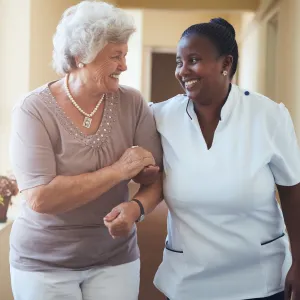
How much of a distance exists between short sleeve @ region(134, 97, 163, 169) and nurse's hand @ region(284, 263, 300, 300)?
47cm

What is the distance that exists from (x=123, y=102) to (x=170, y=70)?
31.4 ft

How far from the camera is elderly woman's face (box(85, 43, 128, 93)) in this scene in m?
1.40

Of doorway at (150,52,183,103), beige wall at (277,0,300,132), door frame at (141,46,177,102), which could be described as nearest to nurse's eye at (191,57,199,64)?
beige wall at (277,0,300,132)

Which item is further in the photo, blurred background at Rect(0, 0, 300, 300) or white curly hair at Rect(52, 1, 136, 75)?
blurred background at Rect(0, 0, 300, 300)

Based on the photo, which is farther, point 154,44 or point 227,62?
point 154,44

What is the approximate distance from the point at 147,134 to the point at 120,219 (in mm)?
284

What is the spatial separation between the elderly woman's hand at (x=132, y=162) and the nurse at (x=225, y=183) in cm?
9

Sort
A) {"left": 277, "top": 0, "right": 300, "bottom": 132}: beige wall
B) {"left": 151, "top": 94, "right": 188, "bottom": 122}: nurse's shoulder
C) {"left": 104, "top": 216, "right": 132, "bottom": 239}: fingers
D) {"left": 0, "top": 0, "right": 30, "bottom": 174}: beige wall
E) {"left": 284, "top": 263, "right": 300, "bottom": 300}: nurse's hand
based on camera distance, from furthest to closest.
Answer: {"left": 277, "top": 0, "right": 300, "bottom": 132}: beige wall, {"left": 0, "top": 0, "right": 30, "bottom": 174}: beige wall, {"left": 151, "top": 94, "right": 188, "bottom": 122}: nurse's shoulder, {"left": 284, "top": 263, "right": 300, "bottom": 300}: nurse's hand, {"left": 104, "top": 216, "right": 132, "bottom": 239}: fingers

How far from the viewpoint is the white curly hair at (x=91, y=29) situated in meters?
1.37

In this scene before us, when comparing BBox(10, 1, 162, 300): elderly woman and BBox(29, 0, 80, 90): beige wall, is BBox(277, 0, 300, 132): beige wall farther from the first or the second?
BBox(10, 1, 162, 300): elderly woman

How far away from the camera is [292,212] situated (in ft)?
4.86

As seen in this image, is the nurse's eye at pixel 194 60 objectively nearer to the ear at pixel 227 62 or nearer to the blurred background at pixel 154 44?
the ear at pixel 227 62

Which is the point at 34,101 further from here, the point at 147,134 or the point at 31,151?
the point at 147,134

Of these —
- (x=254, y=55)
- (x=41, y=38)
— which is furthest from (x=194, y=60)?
(x=254, y=55)
